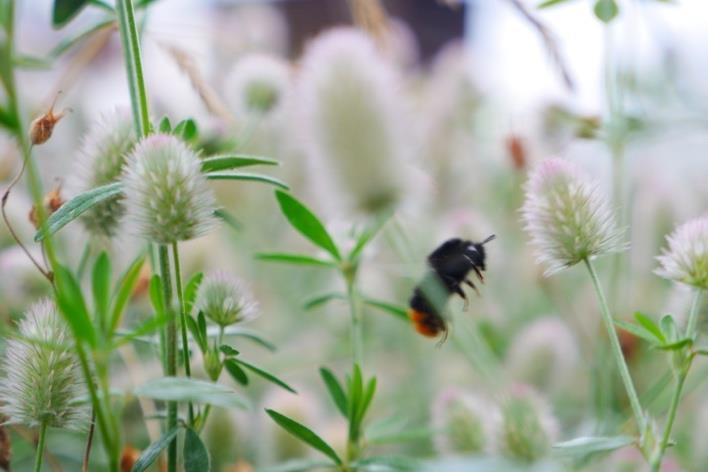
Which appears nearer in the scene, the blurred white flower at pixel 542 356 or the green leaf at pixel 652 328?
the green leaf at pixel 652 328

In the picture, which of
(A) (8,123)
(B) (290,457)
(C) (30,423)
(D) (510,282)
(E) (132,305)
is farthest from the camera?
(D) (510,282)

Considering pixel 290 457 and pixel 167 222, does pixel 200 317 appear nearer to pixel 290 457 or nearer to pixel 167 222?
pixel 167 222

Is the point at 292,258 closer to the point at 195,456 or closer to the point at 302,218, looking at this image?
the point at 302,218

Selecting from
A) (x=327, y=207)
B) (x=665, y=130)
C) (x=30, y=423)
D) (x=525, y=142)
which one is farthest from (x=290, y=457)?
(x=665, y=130)

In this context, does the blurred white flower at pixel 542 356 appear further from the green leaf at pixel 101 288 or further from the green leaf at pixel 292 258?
the green leaf at pixel 101 288

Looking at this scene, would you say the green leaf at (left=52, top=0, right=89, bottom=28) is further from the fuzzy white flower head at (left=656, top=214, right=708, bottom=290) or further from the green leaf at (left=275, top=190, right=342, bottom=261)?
the fuzzy white flower head at (left=656, top=214, right=708, bottom=290)

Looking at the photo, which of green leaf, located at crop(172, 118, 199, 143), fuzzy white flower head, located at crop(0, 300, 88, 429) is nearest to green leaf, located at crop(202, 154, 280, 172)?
green leaf, located at crop(172, 118, 199, 143)

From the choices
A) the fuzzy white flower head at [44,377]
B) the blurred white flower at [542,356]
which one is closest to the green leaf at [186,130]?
the fuzzy white flower head at [44,377]
